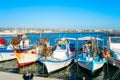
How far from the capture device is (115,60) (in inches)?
1042

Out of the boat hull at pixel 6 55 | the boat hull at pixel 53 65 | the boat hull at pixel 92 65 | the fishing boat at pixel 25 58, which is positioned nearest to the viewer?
the boat hull at pixel 92 65

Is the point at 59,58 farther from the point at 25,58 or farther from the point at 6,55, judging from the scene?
the point at 6,55

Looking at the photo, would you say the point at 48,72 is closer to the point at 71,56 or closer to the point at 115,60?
the point at 71,56

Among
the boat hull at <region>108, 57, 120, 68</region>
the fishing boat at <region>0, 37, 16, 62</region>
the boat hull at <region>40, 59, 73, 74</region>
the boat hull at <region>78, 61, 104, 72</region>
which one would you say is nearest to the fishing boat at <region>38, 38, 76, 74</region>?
the boat hull at <region>40, 59, 73, 74</region>

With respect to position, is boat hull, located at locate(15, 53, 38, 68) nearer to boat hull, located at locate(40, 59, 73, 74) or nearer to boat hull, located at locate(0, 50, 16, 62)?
boat hull, located at locate(40, 59, 73, 74)

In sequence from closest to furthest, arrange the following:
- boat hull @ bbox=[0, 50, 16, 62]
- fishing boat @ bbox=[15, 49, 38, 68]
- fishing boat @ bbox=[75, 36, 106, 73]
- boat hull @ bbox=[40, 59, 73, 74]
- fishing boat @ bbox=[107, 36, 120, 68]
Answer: fishing boat @ bbox=[75, 36, 106, 73], boat hull @ bbox=[40, 59, 73, 74], fishing boat @ bbox=[107, 36, 120, 68], fishing boat @ bbox=[15, 49, 38, 68], boat hull @ bbox=[0, 50, 16, 62]

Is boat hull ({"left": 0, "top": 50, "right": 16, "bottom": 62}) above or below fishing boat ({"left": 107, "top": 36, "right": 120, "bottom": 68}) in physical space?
below

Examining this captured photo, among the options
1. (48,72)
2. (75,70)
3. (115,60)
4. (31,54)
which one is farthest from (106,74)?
(31,54)

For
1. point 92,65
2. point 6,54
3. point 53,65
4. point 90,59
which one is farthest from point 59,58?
point 6,54

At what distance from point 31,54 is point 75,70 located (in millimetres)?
6432

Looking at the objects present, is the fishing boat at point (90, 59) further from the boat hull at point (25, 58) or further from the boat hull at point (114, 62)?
the boat hull at point (25, 58)

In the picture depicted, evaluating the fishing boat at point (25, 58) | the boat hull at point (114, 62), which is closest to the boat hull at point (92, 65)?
the boat hull at point (114, 62)

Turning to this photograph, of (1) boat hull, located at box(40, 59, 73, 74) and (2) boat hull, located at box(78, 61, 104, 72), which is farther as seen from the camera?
(1) boat hull, located at box(40, 59, 73, 74)

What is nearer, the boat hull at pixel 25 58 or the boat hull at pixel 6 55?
the boat hull at pixel 25 58
